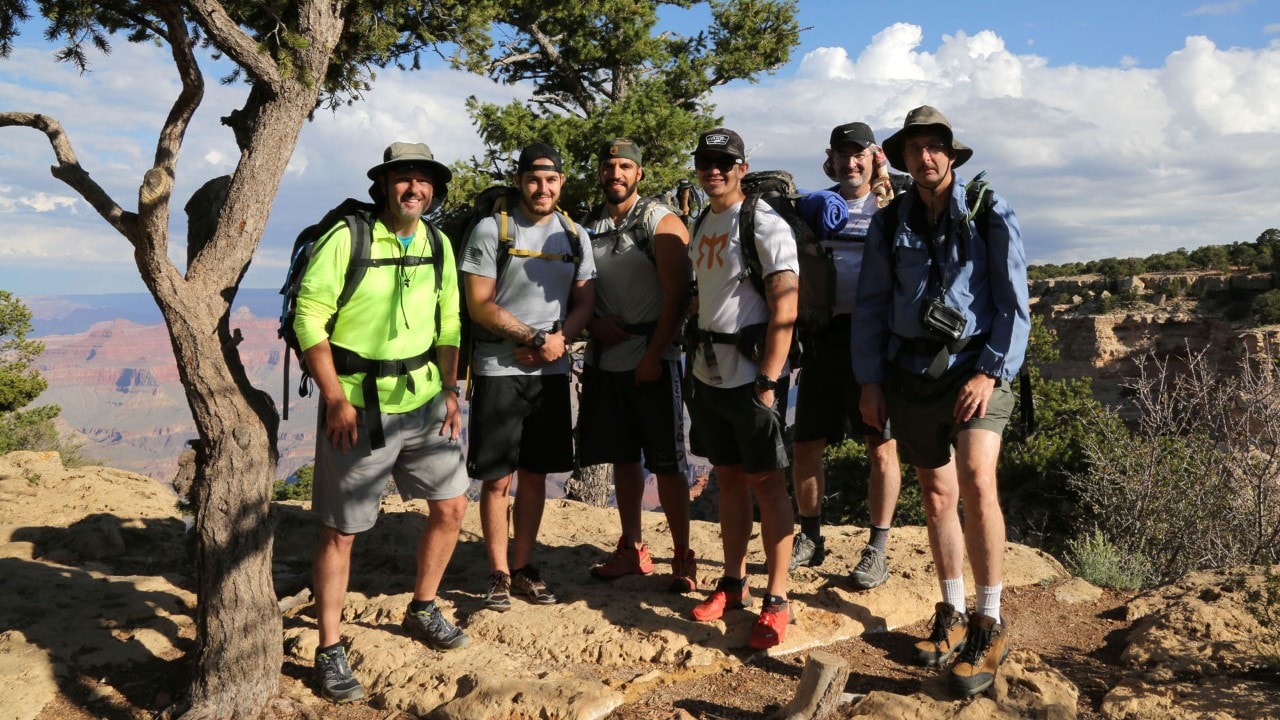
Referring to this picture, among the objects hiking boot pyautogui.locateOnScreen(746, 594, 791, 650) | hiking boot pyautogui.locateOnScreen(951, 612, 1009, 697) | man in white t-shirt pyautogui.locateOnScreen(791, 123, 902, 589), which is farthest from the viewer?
man in white t-shirt pyautogui.locateOnScreen(791, 123, 902, 589)

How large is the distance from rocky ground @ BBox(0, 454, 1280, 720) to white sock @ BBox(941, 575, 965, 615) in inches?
13.2

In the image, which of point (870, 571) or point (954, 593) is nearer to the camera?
point (954, 593)

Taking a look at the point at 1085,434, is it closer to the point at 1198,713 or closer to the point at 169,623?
the point at 1198,713

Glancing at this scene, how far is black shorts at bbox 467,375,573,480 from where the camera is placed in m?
4.82

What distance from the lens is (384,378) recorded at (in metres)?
4.15

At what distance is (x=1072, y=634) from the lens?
16.0 ft

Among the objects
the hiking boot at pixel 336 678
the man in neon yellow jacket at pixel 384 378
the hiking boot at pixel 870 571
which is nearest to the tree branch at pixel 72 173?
the man in neon yellow jacket at pixel 384 378

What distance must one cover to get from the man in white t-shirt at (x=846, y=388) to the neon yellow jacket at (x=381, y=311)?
2.00 m

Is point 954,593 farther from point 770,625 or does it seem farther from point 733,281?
point 733,281

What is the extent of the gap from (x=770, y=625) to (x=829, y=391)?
132cm

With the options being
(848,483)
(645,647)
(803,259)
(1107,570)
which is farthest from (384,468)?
(848,483)

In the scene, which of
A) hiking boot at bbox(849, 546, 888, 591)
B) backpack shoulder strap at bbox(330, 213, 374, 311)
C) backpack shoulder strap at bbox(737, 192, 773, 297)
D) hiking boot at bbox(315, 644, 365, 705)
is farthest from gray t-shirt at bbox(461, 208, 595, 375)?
hiking boot at bbox(849, 546, 888, 591)

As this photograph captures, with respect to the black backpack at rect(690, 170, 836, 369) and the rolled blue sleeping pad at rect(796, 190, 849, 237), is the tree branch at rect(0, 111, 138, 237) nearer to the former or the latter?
the black backpack at rect(690, 170, 836, 369)

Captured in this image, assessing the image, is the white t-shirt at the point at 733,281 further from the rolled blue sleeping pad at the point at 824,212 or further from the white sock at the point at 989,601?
the white sock at the point at 989,601
